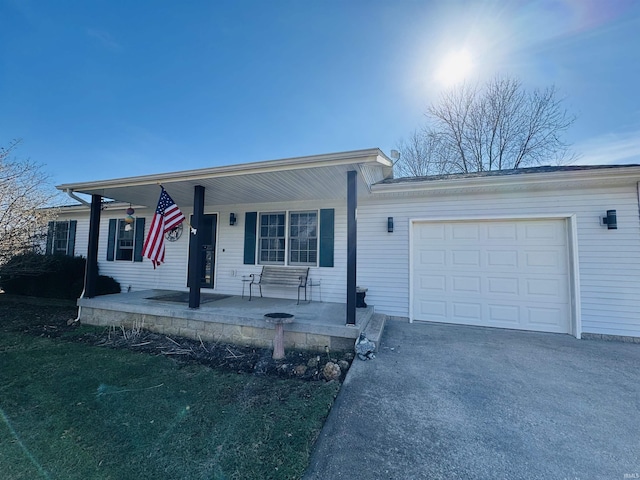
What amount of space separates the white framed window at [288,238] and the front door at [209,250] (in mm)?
1421

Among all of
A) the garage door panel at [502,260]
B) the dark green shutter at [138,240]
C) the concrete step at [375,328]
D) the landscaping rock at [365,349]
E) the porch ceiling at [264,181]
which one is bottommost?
the landscaping rock at [365,349]

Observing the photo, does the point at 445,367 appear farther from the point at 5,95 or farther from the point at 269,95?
the point at 5,95

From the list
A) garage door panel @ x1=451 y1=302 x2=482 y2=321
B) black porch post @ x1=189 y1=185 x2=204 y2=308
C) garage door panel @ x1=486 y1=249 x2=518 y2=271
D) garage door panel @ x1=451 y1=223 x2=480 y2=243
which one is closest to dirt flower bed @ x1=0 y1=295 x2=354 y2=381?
black porch post @ x1=189 y1=185 x2=204 y2=308

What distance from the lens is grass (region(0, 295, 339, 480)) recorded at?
76.2 inches

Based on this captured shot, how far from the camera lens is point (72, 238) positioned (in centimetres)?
918

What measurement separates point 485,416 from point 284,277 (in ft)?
15.2

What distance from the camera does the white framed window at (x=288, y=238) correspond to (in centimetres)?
658

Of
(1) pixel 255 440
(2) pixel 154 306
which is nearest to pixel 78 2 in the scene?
(2) pixel 154 306

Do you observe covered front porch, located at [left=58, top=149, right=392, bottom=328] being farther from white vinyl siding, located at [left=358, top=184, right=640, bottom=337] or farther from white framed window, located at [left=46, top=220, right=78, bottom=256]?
white framed window, located at [left=46, top=220, right=78, bottom=256]

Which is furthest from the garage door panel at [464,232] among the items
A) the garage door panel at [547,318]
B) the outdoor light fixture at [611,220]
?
the outdoor light fixture at [611,220]

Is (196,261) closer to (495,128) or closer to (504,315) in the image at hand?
(504,315)

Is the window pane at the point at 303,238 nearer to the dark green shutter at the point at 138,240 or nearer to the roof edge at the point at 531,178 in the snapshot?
the roof edge at the point at 531,178

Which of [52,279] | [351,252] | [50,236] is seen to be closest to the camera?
[351,252]

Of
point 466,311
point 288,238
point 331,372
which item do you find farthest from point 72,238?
point 466,311
